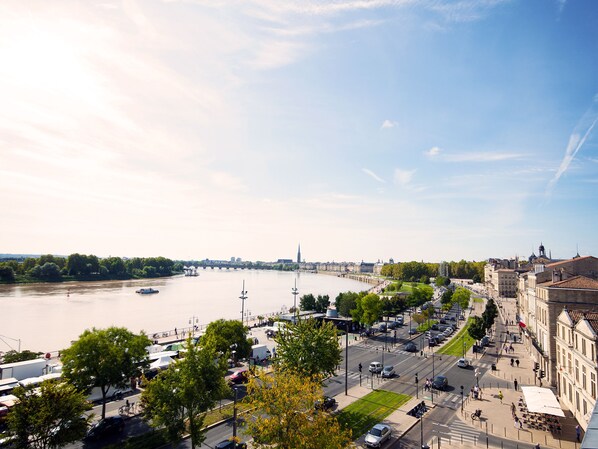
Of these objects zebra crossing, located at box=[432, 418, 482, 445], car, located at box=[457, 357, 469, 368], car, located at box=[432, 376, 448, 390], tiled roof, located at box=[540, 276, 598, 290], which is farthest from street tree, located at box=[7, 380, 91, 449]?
tiled roof, located at box=[540, 276, 598, 290]

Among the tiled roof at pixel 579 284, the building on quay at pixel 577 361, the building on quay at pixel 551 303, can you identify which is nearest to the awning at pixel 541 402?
the building on quay at pixel 577 361

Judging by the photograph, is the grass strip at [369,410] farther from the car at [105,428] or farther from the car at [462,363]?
the car at [105,428]

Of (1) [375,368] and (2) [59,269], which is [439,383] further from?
(2) [59,269]

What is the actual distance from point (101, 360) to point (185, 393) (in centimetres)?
1150

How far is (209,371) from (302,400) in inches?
341

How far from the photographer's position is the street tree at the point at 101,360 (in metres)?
29.5

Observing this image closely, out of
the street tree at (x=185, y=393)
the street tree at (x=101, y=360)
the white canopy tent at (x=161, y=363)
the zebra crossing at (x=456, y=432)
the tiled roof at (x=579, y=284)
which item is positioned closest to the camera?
the street tree at (x=185, y=393)

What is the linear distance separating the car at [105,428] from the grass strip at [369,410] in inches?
716

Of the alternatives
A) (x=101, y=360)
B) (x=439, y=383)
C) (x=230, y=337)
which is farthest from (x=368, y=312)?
(x=101, y=360)

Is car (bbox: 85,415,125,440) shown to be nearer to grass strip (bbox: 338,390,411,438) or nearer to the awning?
grass strip (bbox: 338,390,411,438)

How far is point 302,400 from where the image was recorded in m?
19.8

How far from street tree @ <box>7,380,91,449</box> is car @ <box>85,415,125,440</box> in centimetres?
529

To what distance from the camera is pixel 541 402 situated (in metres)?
31.7

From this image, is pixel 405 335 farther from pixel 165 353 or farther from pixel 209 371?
pixel 209 371
